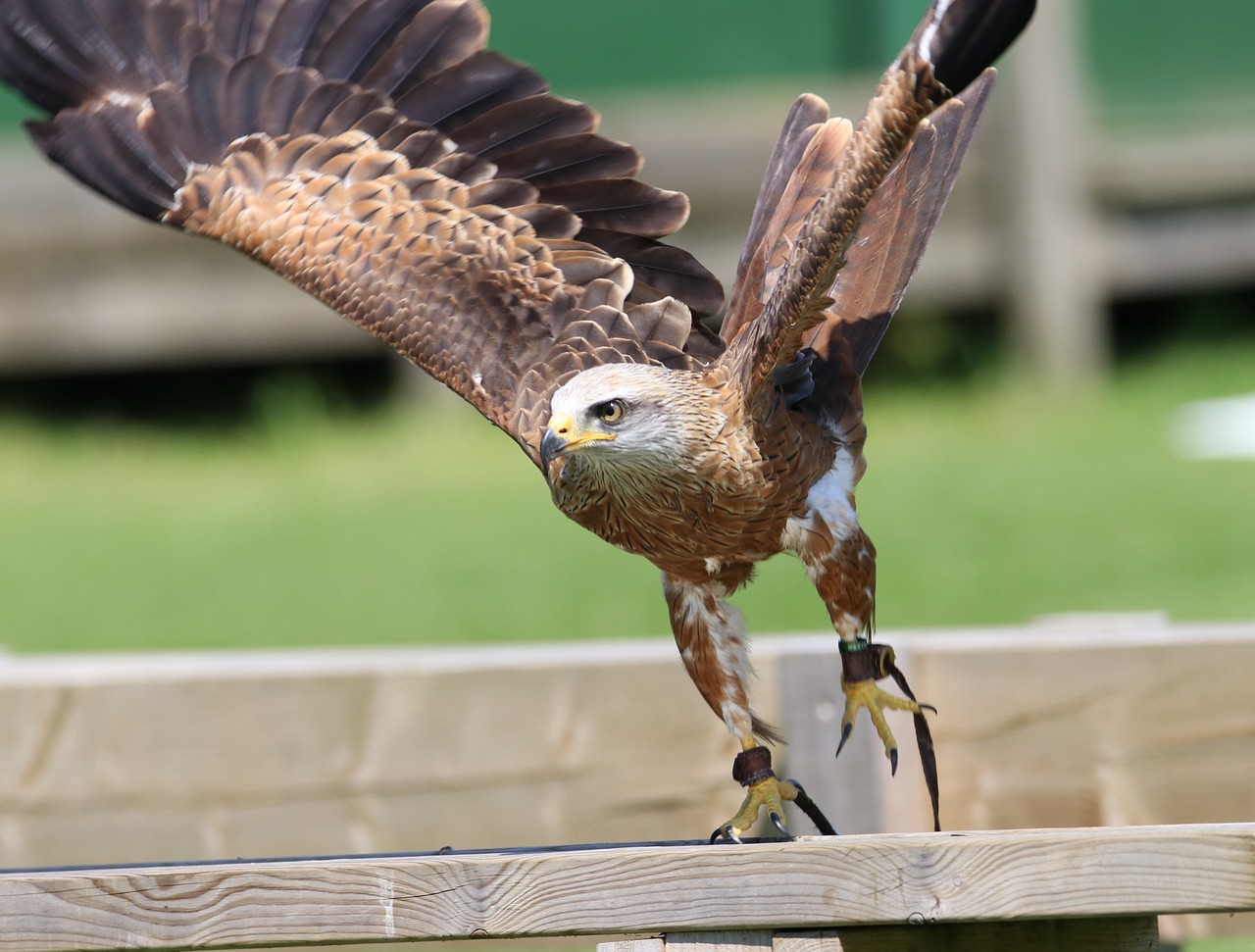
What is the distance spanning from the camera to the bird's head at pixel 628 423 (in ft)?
10.9

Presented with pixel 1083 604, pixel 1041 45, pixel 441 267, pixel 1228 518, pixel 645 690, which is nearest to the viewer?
pixel 645 690

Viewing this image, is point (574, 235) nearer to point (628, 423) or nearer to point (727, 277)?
point (628, 423)

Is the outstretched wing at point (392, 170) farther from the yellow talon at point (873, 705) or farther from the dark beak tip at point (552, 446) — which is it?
the yellow talon at point (873, 705)

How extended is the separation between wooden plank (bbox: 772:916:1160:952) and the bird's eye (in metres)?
1.08

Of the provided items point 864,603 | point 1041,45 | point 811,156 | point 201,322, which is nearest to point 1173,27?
point 1041,45

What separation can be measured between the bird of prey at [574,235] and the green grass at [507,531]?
2.65m

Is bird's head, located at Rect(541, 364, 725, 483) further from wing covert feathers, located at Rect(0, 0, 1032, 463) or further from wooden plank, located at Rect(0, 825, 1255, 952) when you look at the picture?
wooden plank, located at Rect(0, 825, 1255, 952)

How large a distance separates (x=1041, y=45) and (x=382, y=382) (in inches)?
181

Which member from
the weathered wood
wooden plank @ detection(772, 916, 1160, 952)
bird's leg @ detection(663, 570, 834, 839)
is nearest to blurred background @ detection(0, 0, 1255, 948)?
bird's leg @ detection(663, 570, 834, 839)

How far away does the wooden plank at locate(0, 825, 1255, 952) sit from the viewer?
8.25ft

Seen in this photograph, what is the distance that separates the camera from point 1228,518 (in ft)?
24.5

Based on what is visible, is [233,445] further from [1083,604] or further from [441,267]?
[441,267]

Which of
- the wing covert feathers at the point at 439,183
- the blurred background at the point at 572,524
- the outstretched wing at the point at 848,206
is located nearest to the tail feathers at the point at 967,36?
the outstretched wing at the point at 848,206

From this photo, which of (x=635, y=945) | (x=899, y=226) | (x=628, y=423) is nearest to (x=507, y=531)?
(x=899, y=226)
